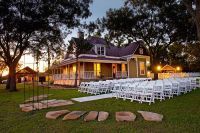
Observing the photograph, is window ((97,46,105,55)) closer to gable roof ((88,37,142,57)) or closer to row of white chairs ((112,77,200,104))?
gable roof ((88,37,142,57))

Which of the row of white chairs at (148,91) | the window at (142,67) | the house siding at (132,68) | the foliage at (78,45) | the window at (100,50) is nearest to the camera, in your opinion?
the row of white chairs at (148,91)

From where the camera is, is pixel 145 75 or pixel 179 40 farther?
pixel 145 75

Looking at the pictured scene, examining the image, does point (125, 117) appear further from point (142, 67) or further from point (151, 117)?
point (142, 67)

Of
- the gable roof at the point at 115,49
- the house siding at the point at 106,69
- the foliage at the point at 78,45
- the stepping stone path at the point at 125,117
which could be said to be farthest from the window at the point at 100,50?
the stepping stone path at the point at 125,117

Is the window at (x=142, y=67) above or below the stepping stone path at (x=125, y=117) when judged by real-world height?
above

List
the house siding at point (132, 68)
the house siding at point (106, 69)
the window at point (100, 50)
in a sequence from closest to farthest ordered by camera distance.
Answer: the house siding at point (106, 69) → the window at point (100, 50) → the house siding at point (132, 68)

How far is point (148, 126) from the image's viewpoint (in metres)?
6.65

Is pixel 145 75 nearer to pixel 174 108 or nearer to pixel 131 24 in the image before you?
pixel 131 24

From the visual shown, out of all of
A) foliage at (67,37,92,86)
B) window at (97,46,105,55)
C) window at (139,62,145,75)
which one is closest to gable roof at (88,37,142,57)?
window at (97,46,105,55)

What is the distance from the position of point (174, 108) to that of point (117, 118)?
10.1 ft

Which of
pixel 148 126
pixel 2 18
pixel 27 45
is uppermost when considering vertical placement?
pixel 2 18

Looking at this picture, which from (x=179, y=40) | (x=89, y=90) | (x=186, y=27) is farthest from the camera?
(x=179, y=40)

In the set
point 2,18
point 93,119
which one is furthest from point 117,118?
point 2,18

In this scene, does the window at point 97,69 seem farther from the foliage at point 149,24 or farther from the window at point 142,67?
the window at point 142,67
